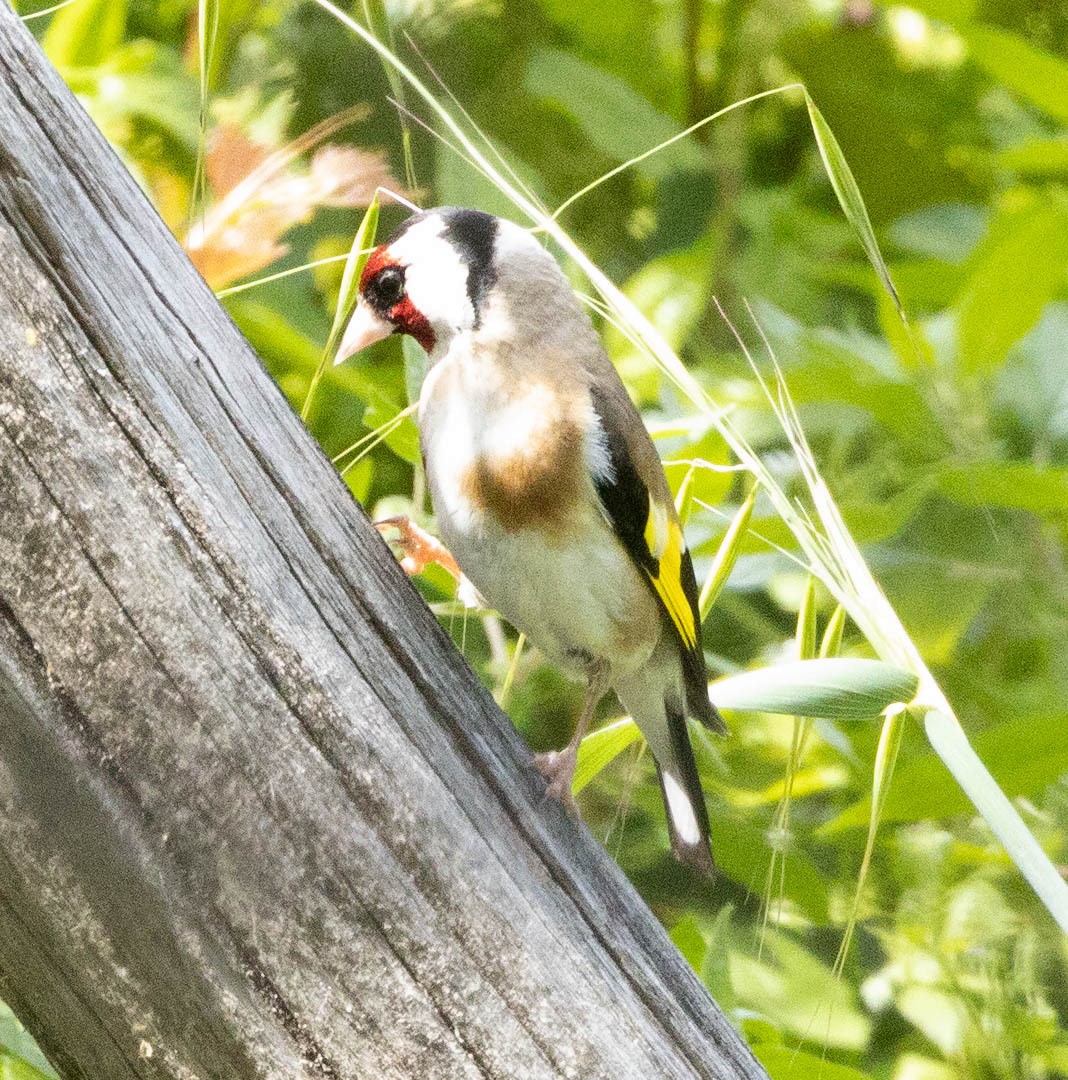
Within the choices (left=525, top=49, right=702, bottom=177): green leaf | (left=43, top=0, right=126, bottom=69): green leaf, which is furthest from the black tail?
(left=43, top=0, right=126, bottom=69): green leaf

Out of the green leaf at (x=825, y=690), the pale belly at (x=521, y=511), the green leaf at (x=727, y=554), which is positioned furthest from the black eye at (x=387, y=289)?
the green leaf at (x=825, y=690)

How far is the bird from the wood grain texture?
0.48 meters

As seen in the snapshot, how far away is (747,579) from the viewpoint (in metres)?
2.28

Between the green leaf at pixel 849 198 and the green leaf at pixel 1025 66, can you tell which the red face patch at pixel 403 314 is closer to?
the green leaf at pixel 849 198

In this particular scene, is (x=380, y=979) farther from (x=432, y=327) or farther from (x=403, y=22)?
(x=403, y=22)

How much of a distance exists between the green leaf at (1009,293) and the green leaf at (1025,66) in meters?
0.65

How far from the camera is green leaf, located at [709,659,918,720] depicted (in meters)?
1.10

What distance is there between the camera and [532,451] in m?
1.68

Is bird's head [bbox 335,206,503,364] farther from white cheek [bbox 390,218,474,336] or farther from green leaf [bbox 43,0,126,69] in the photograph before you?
green leaf [bbox 43,0,126,69]

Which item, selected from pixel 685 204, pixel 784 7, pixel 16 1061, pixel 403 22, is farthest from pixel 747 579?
pixel 784 7

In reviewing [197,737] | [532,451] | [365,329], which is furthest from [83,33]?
[197,737]

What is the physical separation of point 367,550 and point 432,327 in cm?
63

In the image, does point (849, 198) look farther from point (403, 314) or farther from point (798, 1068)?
point (798, 1068)

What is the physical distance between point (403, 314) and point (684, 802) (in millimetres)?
802
